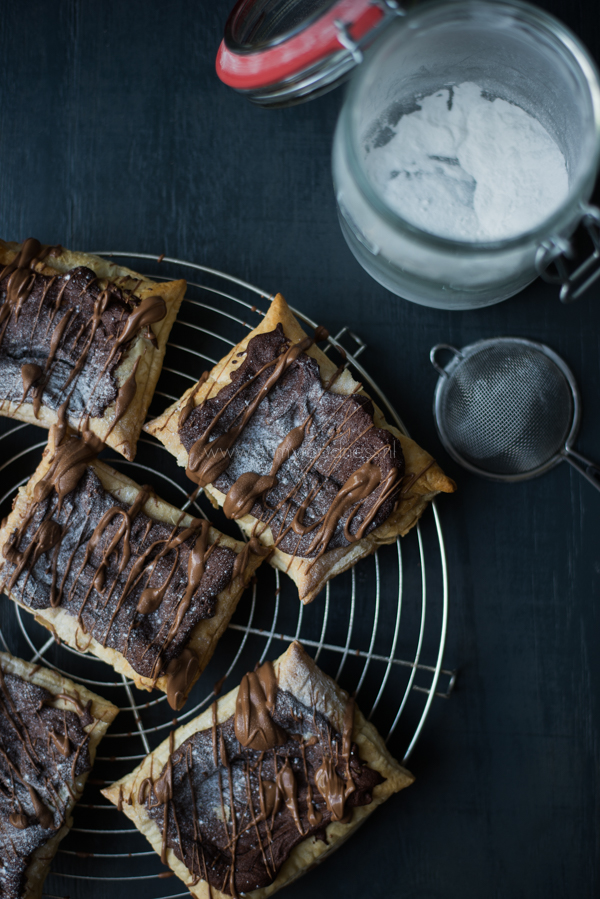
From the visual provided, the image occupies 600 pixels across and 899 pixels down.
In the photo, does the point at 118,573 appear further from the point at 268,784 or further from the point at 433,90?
the point at 433,90

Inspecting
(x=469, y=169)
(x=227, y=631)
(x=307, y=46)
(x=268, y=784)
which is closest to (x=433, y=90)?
(x=469, y=169)

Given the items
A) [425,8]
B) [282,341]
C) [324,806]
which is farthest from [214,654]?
[425,8]

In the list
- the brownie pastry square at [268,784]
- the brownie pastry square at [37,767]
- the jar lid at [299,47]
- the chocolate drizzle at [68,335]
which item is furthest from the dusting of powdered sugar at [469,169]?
the brownie pastry square at [37,767]

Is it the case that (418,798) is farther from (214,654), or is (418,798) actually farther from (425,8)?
(425,8)

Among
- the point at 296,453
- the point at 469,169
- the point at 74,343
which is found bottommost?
the point at 296,453

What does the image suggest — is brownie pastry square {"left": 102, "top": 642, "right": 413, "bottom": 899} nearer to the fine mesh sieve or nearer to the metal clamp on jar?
the fine mesh sieve

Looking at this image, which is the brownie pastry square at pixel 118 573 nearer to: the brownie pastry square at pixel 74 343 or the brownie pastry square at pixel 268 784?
the brownie pastry square at pixel 74 343

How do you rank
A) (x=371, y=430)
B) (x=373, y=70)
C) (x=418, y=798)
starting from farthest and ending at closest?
(x=418, y=798) < (x=371, y=430) < (x=373, y=70)
